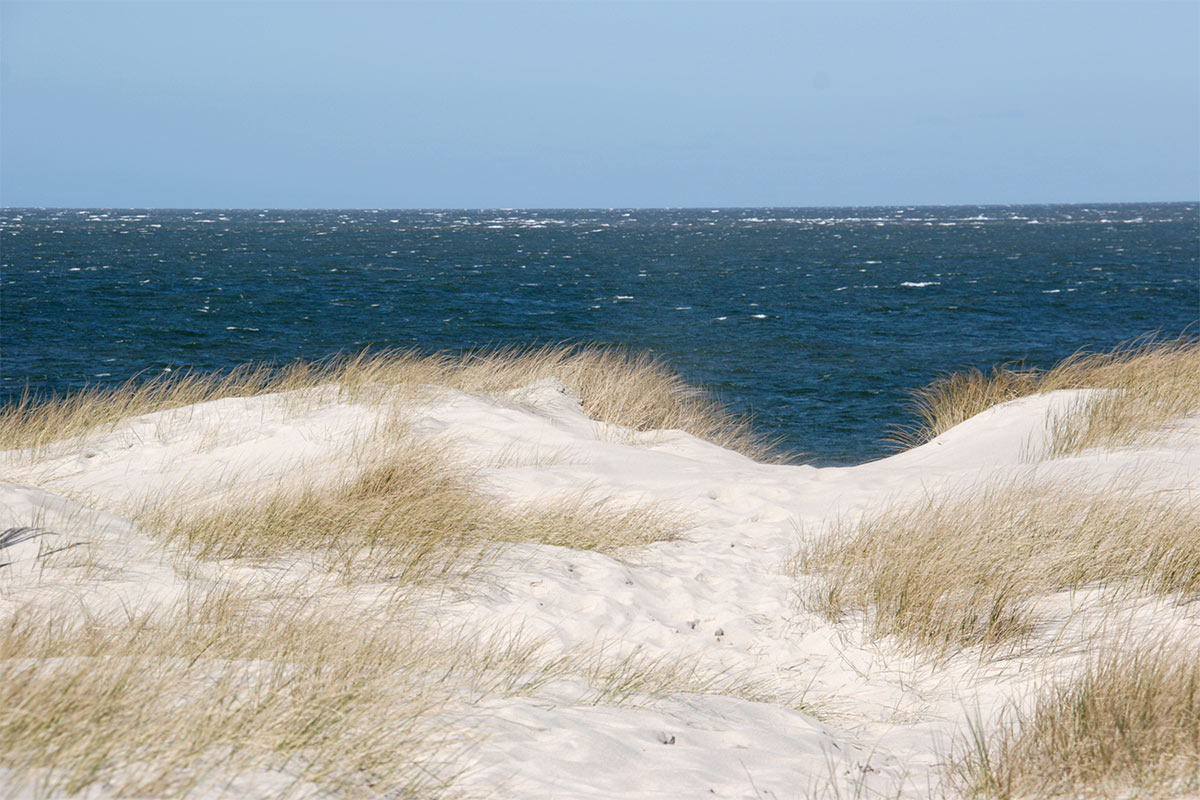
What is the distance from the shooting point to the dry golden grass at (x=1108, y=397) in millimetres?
8969

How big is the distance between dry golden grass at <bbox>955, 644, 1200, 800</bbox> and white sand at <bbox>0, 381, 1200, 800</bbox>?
0.28 m

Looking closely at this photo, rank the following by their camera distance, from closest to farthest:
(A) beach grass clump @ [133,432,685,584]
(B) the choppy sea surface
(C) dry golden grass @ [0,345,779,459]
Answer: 1. (A) beach grass clump @ [133,432,685,584]
2. (C) dry golden grass @ [0,345,779,459]
3. (B) the choppy sea surface

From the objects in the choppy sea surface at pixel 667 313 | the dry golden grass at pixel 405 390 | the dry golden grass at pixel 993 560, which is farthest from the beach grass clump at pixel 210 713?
the choppy sea surface at pixel 667 313

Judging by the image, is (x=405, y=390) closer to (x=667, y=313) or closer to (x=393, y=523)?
(x=393, y=523)

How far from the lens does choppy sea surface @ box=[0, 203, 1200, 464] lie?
20.1 metres

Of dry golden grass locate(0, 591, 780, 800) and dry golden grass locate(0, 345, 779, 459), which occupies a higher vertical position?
dry golden grass locate(0, 591, 780, 800)

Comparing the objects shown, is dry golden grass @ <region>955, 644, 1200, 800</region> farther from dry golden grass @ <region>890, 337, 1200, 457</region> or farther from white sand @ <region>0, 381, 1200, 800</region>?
dry golden grass @ <region>890, 337, 1200, 457</region>

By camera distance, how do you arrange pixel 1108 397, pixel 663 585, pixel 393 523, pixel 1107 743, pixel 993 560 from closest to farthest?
pixel 1107 743 → pixel 993 560 → pixel 663 585 → pixel 393 523 → pixel 1108 397

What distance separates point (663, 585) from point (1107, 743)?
9.88ft

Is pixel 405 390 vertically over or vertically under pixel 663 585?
over

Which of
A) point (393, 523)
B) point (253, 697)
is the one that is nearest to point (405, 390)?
point (393, 523)

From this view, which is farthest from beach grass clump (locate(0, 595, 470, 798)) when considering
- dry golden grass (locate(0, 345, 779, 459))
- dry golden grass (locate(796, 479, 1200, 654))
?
dry golden grass (locate(0, 345, 779, 459))

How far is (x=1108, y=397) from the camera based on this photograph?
31.7 feet

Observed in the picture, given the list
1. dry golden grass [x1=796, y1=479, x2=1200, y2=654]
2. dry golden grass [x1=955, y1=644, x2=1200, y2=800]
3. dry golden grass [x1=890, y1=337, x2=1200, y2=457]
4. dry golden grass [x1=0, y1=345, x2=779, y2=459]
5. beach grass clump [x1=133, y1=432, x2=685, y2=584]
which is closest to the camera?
dry golden grass [x1=955, y1=644, x2=1200, y2=800]
